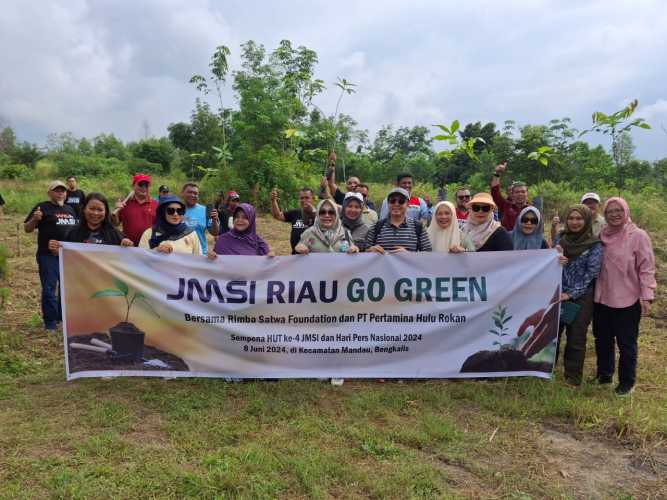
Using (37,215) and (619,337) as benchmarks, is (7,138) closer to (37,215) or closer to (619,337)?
(37,215)

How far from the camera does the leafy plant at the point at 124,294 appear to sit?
159 inches

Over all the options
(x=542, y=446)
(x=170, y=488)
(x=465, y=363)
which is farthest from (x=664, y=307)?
(x=170, y=488)

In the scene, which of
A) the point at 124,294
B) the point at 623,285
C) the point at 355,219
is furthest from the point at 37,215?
the point at 623,285

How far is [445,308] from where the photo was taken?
163 inches

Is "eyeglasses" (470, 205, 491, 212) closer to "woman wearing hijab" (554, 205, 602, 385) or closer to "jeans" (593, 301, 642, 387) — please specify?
"woman wearing hijab" (554, 205, 602, 385)

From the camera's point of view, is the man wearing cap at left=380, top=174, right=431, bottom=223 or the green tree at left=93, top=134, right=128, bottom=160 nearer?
the man wearing cap at left=380, top=174, right=431, bottom=223

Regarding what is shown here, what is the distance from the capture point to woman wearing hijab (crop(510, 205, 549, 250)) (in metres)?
4.31

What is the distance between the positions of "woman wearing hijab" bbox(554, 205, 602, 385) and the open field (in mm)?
245

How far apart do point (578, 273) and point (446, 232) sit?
3.78ft

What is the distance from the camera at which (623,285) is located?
3.87m

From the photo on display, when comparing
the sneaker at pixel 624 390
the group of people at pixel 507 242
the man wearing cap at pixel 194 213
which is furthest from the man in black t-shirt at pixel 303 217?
the sneaker at pixel 624 390

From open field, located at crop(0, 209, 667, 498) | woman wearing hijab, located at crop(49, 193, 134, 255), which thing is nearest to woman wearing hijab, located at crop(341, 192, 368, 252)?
open field, located at crop(0, 209, 667, 498)

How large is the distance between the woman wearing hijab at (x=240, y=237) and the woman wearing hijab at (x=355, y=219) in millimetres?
815

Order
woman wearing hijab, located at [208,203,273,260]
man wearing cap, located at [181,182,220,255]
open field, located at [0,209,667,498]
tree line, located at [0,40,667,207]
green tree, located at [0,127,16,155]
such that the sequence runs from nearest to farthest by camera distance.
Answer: open field, located at [0,209,667,498], woman wearing hijab, located at [208,203,273,260], man wearing cap, located at [181,182,220,255], tree line, located at [0,40,667,207], green tree, located at [0,127,16,155]
